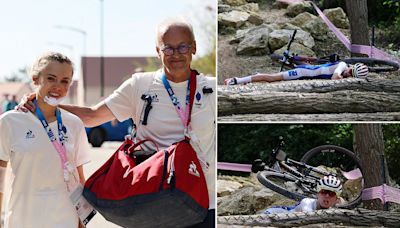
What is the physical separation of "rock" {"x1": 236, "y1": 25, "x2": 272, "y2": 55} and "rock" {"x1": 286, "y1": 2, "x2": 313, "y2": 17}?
117 millimetres

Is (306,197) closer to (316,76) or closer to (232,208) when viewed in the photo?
(232,208)

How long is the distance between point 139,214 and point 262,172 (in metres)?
0.76

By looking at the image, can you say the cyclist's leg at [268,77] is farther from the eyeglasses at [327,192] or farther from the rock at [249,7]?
the eyeglasses at [327,192]

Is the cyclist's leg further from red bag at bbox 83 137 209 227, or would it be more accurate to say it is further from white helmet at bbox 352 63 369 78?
red bag at bbox 83 137 209 227

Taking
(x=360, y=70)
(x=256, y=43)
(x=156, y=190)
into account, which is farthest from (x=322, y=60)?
(x=156, y=190)

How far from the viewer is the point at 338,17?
3002 mm

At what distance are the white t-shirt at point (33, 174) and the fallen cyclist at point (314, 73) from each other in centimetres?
82

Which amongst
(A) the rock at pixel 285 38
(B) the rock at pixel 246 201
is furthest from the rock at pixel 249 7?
(B) the rock at pixel 246 201

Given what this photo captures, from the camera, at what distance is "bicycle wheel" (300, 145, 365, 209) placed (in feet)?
10.2

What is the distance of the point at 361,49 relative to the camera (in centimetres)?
298

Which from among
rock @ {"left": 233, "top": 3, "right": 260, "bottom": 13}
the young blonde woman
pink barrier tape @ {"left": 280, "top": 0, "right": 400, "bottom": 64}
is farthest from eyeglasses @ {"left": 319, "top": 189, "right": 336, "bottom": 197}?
the young blonde woman

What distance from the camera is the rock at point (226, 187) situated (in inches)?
125

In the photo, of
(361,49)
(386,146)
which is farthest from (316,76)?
(386,146)

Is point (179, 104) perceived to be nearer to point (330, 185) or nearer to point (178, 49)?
point (178, 49)
